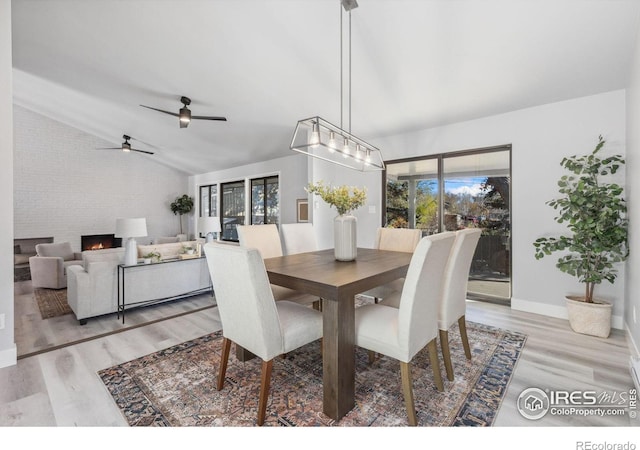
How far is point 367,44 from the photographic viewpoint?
258 centimetres

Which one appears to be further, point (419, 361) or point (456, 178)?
point (456, 178)

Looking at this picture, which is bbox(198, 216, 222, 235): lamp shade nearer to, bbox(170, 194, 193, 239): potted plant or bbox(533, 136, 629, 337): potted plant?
bbox(533, 136, 629, 337): potted plant

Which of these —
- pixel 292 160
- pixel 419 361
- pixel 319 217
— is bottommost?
pixel 419 361

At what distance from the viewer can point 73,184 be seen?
6848 millimetres

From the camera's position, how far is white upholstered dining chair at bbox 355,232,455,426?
1.50 metres

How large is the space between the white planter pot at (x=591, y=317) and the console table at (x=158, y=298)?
4257mm

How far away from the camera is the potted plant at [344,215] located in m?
2.27

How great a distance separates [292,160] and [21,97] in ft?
18.4

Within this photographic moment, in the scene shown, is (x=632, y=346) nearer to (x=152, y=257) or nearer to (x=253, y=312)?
(x=253, y=312)

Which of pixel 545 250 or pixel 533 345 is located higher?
pixel 545 250

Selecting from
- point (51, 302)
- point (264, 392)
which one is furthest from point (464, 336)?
point (51, 302)

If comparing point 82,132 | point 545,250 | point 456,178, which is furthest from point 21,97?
point 545,250
